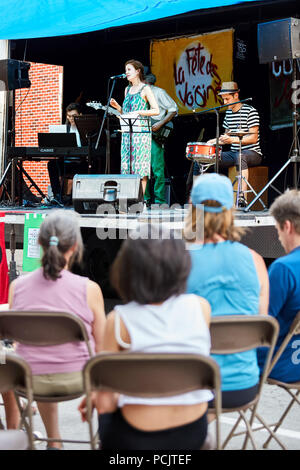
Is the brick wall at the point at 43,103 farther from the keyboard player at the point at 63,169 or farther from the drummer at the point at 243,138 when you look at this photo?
the drummer at the point at 243,138

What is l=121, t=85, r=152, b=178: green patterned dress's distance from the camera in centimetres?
727

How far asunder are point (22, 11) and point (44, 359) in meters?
5.12

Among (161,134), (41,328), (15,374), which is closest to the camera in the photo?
(15,374)

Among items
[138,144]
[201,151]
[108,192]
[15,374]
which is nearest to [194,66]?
[138,144]

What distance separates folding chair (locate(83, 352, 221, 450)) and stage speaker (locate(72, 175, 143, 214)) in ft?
13.5

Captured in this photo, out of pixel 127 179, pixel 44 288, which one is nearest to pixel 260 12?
pixel 127 179

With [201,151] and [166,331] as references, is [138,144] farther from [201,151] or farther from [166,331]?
[166,331]

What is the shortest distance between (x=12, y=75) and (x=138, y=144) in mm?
1901

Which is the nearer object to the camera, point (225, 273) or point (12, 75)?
point (225, 273)

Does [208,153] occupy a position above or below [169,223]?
above

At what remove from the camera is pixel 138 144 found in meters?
7.36

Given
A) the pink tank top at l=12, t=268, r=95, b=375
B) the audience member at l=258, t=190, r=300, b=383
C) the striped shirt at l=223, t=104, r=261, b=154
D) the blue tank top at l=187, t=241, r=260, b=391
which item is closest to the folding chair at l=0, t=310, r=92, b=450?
the pink tank top at l=12, t=268, r=95, b=375

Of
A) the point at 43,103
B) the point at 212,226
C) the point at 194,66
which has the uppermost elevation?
the point at 43,103

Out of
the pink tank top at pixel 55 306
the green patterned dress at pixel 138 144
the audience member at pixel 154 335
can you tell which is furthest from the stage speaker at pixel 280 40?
the audience member at pixel 154 335
